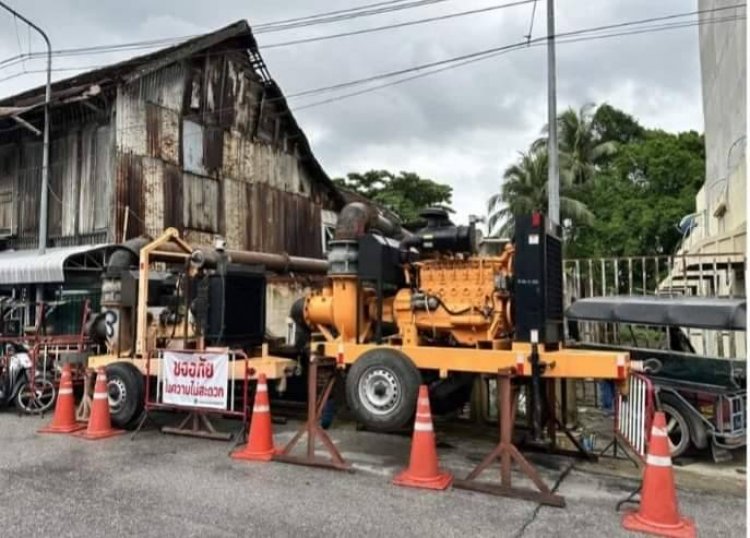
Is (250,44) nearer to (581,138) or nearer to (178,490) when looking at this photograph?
(178,490)

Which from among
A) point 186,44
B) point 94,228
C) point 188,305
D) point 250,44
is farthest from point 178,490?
point 250,44

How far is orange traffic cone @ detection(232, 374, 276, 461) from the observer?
6762 millimetres

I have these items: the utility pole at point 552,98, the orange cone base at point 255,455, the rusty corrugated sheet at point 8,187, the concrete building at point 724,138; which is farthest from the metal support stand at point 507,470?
the rusty corrugated sheet at point 8,187

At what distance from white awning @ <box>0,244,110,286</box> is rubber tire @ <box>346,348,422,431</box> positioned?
8547 mm

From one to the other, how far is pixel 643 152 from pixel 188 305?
2641 centimetres

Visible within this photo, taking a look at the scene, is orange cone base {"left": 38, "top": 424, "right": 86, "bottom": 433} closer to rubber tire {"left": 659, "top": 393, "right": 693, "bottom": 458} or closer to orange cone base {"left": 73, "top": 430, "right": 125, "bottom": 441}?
orange cone base {"left": 73, "top": 430, "right": 125, "bottom": 441}

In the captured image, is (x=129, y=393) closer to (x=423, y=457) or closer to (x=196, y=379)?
(x=196, y=379)

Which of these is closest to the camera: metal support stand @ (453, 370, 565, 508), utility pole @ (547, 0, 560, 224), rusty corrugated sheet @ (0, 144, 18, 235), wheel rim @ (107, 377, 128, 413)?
metal support stand @ (453, 370, 565, 508)

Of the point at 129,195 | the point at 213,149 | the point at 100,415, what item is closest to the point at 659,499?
the point at 100,415

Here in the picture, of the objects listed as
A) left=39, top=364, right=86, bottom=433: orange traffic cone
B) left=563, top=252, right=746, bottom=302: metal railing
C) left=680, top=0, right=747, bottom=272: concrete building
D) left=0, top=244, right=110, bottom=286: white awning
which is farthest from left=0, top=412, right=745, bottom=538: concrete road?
left=0, top=244, right=110, bottom=286: white awning

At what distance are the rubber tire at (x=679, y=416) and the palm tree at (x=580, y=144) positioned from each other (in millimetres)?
25807

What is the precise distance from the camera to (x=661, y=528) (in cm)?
470

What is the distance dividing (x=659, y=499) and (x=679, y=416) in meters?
2.76

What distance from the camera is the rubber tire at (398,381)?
6.21m
